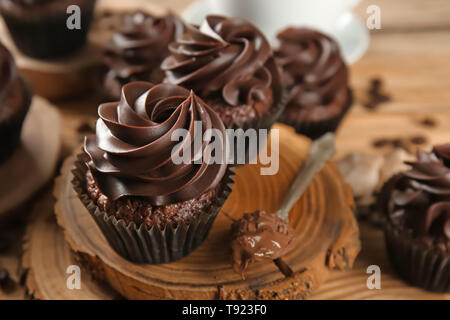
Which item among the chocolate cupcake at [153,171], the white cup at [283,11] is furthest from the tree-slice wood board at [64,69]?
the chocolate cupcake at [153,171]

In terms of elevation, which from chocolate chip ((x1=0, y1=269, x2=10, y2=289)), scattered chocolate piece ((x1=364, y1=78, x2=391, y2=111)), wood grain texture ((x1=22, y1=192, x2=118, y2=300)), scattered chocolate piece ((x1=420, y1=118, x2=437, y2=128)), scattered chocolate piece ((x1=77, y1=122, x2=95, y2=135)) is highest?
scattered chocolate piece ((x1=364, y1=78, x2=391, y2=111))

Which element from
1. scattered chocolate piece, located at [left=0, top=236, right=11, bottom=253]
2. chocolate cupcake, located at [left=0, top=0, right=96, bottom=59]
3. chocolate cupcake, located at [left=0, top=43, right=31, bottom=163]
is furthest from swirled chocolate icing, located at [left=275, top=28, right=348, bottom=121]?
scattered chocolate piece, located at [left=0, top=236, right=11, bottom=253]

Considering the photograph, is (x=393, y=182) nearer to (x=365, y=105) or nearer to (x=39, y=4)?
(x=365, y=105)

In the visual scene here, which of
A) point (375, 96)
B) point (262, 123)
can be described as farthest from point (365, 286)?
point (375, 96)

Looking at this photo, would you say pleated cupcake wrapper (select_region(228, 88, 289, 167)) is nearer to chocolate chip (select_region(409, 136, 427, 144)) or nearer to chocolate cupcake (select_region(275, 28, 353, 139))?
chocolate cupcake (select_region(275, 28, 353, 139))

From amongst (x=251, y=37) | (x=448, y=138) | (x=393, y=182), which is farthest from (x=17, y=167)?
(x=448, y=138)
